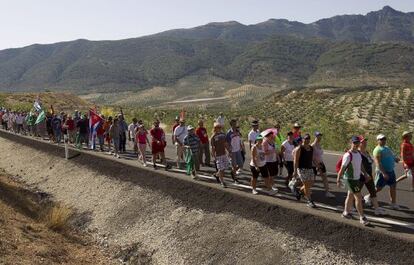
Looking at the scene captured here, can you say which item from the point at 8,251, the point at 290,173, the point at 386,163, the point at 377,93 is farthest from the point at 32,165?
→ the point at 377,93

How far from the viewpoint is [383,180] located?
436 inches

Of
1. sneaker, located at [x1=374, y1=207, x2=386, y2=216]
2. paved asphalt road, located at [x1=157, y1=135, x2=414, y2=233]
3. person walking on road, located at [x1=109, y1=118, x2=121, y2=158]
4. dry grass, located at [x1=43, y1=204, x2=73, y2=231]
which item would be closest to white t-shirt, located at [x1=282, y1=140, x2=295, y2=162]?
paved asphalt road, located at [x1=157, y1=135, x2=414, y2=233]

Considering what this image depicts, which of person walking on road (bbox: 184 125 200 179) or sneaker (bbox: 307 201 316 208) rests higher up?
person walking on road (bbox: 184 125 200 179)

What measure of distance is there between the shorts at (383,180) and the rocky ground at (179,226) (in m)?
1.85

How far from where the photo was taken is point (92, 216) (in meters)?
16.9

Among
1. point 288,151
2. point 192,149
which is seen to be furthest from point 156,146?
point 288,151

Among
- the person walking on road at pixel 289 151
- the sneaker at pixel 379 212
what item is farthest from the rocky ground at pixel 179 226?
the person walking on road at pixel 289 151

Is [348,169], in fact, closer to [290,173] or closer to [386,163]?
[386,163]

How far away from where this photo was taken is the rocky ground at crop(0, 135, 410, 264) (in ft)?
33.0

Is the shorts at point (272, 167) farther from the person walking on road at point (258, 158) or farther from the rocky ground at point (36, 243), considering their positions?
the rocky ground at point (36, 243)

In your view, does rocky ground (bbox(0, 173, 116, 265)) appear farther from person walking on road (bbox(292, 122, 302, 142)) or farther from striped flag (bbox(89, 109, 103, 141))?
striped flag (bbox(89, 109, 103, 141))

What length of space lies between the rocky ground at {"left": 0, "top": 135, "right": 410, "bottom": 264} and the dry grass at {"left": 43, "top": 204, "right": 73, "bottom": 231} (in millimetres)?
396

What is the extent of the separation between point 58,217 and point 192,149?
4770 mm

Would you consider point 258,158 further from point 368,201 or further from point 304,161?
point 368,201
